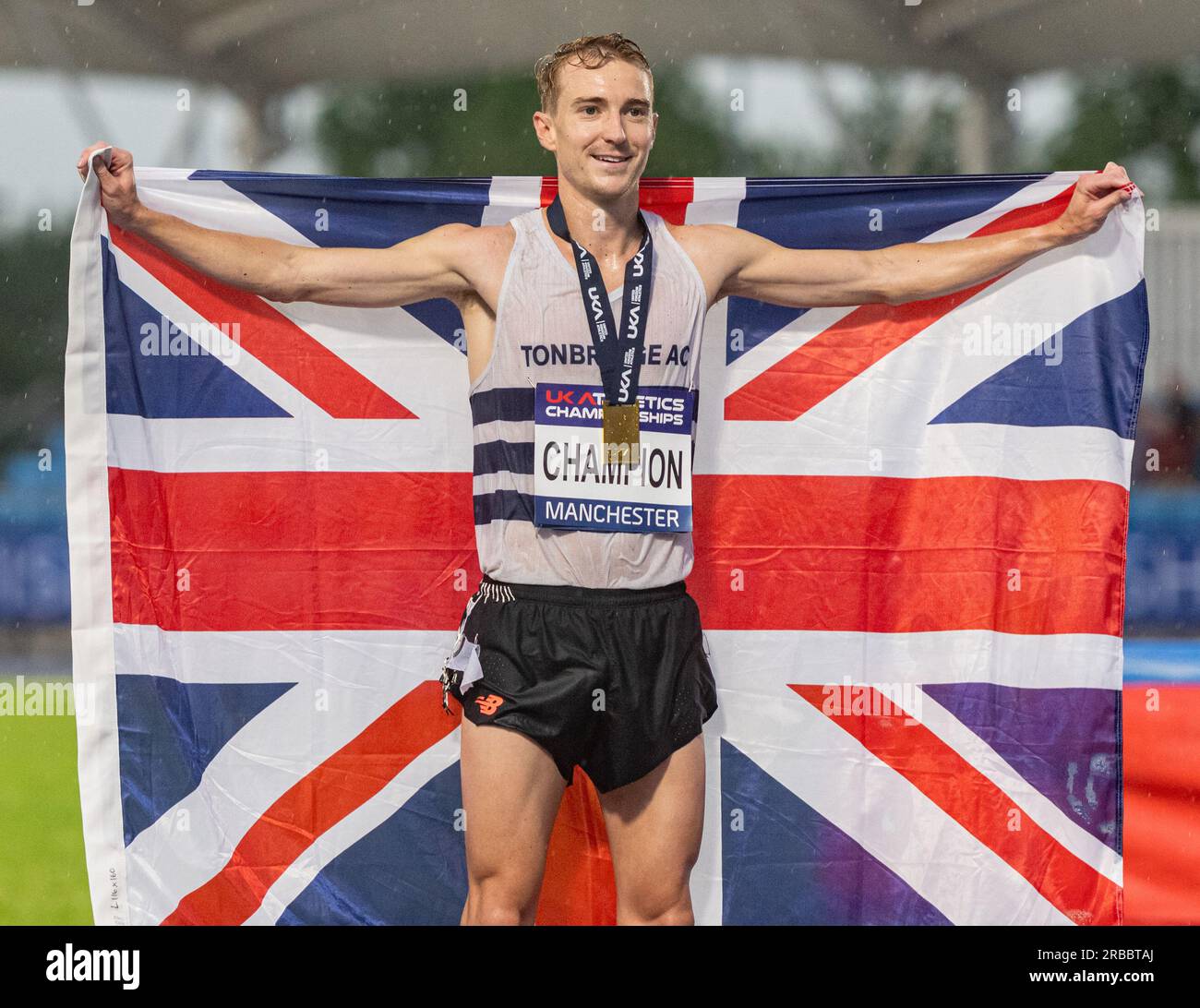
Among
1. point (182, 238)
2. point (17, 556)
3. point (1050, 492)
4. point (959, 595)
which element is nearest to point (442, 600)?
point (182, 238)

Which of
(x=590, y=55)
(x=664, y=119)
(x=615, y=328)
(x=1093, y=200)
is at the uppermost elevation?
(x=664, y=119)

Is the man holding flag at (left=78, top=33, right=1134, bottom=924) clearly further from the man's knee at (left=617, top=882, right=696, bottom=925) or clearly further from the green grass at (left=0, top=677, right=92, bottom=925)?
the green grass at (left=0, top=677, right=92, bottom=925)

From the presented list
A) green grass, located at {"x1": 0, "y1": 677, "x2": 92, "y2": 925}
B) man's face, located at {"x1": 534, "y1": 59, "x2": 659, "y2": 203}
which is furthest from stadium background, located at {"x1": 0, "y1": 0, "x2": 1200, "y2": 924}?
man's face, located at {"x1": 534, "y1": 59, "x2": 659, "y2": 203}

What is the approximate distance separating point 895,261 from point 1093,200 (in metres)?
0.55

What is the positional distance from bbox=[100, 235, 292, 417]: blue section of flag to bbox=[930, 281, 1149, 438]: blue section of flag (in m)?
1.91

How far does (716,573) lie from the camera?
3.12m

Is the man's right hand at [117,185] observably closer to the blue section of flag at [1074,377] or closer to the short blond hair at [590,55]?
the short blond hair at [590,55]

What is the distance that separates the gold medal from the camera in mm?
2434

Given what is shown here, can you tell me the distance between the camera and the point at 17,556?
871 centimetres

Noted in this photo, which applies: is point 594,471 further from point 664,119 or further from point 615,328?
point 664,119

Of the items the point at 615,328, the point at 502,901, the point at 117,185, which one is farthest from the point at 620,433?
the point at 117,185
